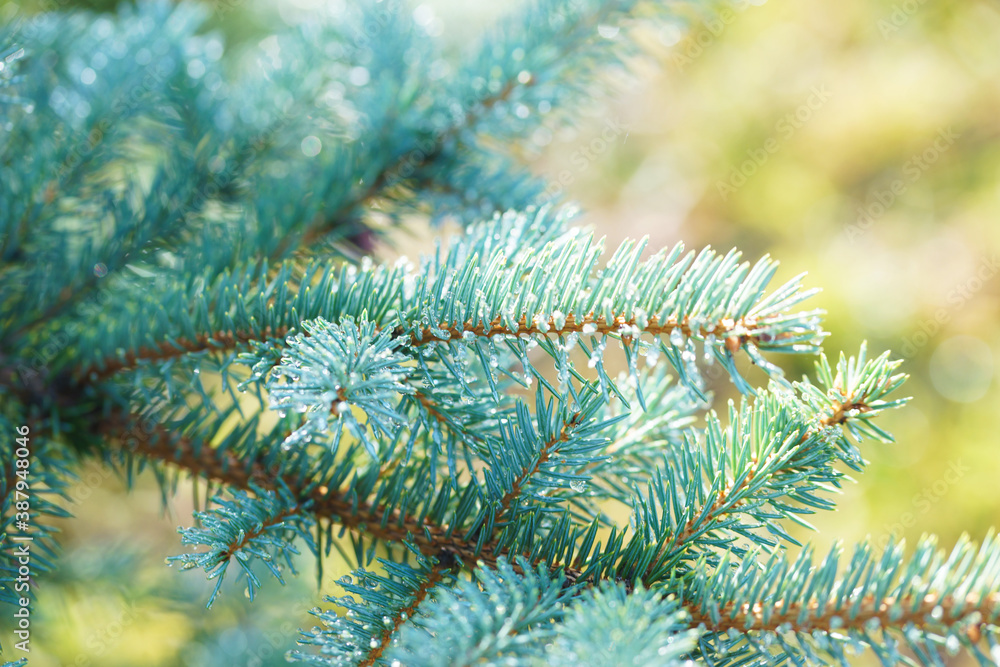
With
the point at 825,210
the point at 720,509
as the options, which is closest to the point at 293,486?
the point at 720,509

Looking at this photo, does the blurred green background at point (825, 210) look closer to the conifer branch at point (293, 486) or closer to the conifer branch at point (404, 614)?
the conifer branch at point (293, 486)

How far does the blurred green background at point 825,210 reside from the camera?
2.62ft

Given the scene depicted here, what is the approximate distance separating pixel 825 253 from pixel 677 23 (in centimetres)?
75

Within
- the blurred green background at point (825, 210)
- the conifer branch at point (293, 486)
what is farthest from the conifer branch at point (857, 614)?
the blurred green background at point (825, 210)

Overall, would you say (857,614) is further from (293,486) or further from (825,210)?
(825,210)

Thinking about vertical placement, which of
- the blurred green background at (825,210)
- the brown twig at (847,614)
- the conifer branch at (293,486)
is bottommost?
the conifer branch at (293,486)

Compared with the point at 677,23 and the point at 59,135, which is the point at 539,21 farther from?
the point at 59,135

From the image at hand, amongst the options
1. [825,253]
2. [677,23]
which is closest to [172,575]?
[677,23]

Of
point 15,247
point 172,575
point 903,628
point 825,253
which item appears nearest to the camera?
point 903,628

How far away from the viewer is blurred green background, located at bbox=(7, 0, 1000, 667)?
798 mm

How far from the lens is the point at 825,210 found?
1161 millimetres

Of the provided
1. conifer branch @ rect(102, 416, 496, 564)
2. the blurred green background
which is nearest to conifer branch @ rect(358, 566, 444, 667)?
conifer branch @ rect(102, 416, 496, 564)

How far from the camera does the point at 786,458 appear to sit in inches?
10.6

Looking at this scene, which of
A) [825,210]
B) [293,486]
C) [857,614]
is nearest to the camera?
[857,614]
